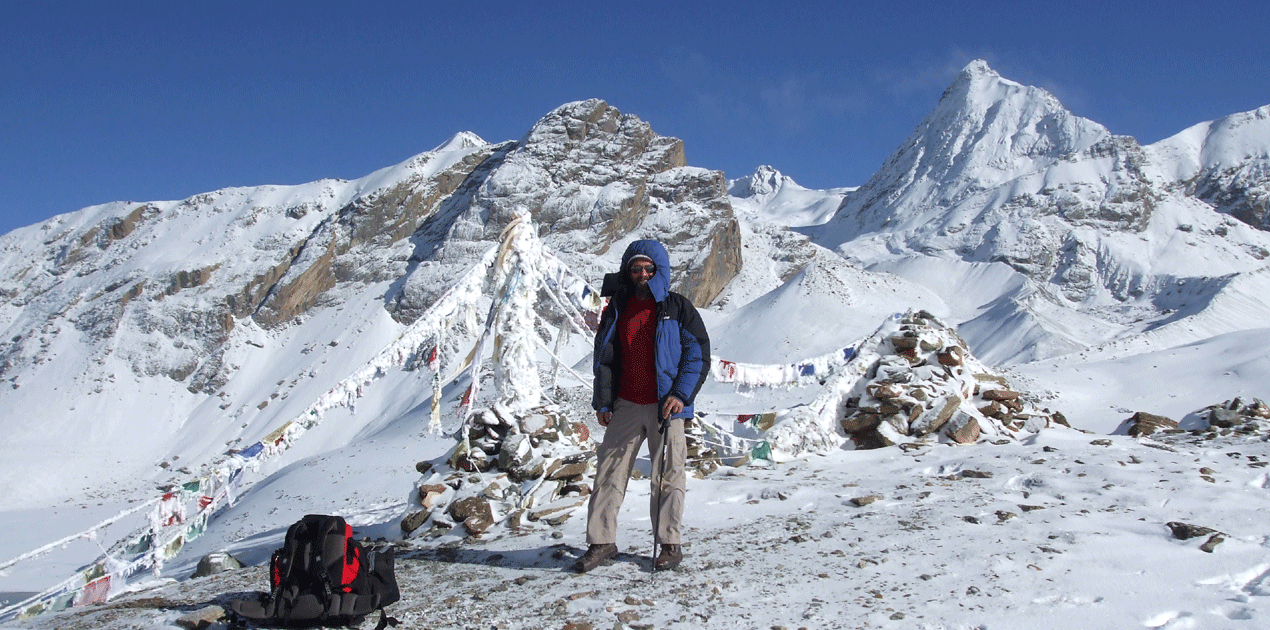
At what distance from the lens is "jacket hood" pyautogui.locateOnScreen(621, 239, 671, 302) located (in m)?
4.33

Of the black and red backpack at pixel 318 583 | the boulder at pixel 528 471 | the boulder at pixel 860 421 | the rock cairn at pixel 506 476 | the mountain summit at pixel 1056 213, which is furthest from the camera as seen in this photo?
the mountain summit at pixel 1056 213

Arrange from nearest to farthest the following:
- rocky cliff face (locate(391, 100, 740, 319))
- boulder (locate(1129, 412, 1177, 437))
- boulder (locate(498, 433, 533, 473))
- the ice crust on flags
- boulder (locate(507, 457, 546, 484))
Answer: the ice crust on flags
boulder (locate(507, 457, 546, 484))
boulder (locate(498, 433, 533, 473))
boulder (locate(1129, 412, 1177, 437))
rocky cliff face (locate(391, 100, 740, 319))

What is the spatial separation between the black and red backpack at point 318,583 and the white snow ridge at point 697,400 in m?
0.25

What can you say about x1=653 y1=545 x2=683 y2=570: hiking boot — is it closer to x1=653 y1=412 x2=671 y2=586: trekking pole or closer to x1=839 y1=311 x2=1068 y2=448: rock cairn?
x1=653 y1=412 x2=671 y2=586: trekking pole

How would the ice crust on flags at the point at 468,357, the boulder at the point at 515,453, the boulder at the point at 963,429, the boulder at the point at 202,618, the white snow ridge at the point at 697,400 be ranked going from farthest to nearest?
1. the boulder at the point at 963,429
2. the boulder at the point at 515,453
3. the ice crust on flags at the point at 468,357
4. the white snow ridge at the point at 697,400
5. the boulder at the point at 202,618

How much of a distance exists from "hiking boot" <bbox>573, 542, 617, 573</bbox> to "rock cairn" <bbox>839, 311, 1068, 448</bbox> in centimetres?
486

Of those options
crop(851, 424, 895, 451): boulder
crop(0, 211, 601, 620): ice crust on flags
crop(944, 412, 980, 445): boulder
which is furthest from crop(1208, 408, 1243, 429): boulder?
crop(0, 211, 601, 620): ice crust on flags

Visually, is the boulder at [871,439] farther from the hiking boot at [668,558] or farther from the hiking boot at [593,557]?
the hiking boot at [593,557]

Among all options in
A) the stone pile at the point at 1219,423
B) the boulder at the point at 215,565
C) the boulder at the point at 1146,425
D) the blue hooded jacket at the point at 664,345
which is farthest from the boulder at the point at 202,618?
the boulder at the point at 1146,425

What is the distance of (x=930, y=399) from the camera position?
8.55 m

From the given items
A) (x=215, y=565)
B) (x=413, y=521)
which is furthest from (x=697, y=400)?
(x=215, y=565)

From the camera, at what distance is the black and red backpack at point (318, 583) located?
11.1ft

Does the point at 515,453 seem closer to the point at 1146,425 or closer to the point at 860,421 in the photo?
the point at 860,421

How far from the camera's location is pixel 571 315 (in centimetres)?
781
